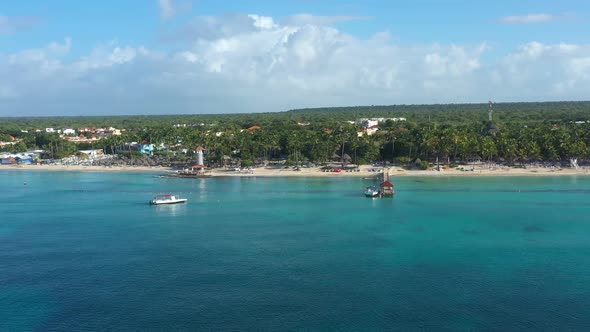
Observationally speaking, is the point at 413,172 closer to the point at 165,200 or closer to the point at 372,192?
the point at 372,192

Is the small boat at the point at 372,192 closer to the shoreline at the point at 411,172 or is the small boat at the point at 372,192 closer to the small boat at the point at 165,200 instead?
the shoreline at the point at 411,172

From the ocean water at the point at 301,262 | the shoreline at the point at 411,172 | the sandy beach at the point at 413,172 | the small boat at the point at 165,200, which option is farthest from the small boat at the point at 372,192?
the small boat at the point at 165,200

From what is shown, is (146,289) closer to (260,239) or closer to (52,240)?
(260,239)

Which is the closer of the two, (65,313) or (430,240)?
(65,313)

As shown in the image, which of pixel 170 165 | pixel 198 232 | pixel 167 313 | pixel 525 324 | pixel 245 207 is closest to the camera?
pixel 525 324

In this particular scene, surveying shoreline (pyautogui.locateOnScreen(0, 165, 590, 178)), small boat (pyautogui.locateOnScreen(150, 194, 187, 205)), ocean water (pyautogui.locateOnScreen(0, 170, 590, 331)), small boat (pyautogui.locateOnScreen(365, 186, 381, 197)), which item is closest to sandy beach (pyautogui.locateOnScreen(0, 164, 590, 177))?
shoreline (pyautogui.locateOnScreen(0, 165, 590, 178))

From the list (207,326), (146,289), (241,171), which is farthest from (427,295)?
(241,171)

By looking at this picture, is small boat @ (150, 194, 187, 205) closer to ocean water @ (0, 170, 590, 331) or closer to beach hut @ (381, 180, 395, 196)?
ocean water @ (0, 170, 590, 331)

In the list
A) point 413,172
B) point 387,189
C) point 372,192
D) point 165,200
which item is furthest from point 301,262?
point 413,172
